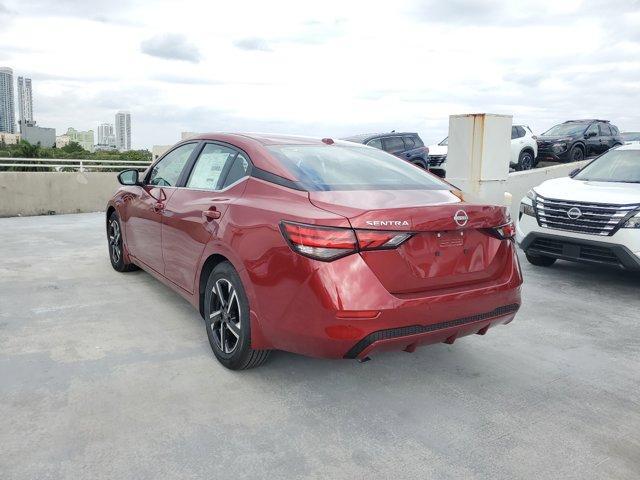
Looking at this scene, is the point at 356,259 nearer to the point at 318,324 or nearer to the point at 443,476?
the point at 318,324

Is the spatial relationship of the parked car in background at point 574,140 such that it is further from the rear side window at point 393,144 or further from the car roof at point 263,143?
the car roof at point 263,143

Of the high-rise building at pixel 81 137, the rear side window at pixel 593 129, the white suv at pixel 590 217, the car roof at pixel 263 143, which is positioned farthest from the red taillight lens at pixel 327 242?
the high-rise building at pixel 81 137

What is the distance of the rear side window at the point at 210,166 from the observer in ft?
12.7

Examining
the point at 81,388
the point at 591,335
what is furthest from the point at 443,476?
the point at 591,335

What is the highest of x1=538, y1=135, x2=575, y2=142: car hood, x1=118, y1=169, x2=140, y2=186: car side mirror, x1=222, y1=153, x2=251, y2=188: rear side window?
x1=538, y1=135, x2=575, y2=142: car hood

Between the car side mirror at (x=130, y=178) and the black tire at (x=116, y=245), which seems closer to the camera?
the car side mirror at (x=130, y=178)

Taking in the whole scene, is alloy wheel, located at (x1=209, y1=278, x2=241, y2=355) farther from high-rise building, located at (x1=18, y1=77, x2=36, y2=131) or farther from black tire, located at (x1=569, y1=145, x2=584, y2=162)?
high-rise building, located at (x1=18, y1=77, x2=36, y2=131)

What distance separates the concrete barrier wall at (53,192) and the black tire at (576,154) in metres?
13.0

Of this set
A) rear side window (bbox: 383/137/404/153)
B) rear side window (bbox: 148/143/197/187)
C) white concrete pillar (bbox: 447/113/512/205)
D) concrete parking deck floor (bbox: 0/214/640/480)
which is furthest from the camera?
rear side window (bbox: 383/137/404/153)

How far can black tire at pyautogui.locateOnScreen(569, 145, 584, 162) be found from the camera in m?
16.4

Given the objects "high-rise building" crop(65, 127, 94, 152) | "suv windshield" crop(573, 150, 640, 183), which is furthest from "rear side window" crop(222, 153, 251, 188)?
"high-rise building" crop(65, 127, 94, 152)

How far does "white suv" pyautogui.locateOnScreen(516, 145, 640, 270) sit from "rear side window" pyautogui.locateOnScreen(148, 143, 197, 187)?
13.5ft

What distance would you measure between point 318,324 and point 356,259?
1.29 ft

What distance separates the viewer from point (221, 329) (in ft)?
11.6
